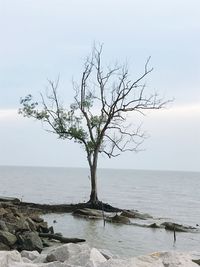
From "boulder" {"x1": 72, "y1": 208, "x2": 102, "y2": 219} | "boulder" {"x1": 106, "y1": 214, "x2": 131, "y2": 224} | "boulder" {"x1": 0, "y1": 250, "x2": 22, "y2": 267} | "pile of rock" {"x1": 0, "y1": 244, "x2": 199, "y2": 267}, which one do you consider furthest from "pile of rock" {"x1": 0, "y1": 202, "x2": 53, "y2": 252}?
"boulder" {"x1": 72, "y1": 208, "x2": 102, "y2": 219}

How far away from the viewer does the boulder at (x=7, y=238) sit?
646 inches

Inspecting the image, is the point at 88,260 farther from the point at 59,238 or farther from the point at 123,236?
the point at 123,236

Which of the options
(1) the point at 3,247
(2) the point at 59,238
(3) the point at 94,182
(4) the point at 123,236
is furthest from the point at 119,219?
(1) the point at 3,247

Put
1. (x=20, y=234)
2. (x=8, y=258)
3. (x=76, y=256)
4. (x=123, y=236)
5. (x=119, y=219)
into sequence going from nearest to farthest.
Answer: (x=8, y=258) → (x=76, y=256) → (x=20, y=234) → (x=123, y=236) → (x=119, y=219)

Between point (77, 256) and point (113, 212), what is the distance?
20.9 meters

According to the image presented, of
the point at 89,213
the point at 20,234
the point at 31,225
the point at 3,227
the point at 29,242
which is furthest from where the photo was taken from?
the point at 89,213

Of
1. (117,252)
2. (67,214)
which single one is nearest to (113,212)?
(67,214)

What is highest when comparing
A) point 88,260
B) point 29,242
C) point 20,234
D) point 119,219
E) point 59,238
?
point 88,260

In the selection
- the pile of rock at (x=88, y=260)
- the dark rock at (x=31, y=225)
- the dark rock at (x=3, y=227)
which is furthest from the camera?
the dark rock at (x=31, y=225)

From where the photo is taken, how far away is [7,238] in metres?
16.5

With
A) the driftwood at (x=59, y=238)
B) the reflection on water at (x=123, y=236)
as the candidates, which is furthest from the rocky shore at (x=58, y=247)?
the reflection on water at (x=123, y=236)

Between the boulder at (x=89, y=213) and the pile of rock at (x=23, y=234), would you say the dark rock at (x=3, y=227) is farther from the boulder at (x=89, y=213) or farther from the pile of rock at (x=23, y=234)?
the boulder at (x=89, y=213)

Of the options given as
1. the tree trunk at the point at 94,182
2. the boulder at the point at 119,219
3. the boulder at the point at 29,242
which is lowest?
the boulder at the point at 29,242

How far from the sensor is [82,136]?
34938mm
